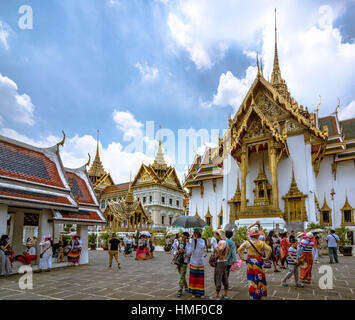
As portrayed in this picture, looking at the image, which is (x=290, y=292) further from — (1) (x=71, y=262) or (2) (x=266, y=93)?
A: (2) (x=266, y=93)

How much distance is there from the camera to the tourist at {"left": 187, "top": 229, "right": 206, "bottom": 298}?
5.36 meters

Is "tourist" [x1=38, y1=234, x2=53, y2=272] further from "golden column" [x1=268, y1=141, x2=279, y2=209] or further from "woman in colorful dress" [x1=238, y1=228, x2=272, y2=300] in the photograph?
"golden column" [x1=268, y1=141, x2=279, y2=209]

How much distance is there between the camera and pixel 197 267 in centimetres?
541

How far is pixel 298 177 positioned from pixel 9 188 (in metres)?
17.5

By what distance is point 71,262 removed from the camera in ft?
34.9

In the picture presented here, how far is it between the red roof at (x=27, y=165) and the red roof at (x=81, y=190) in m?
1.31

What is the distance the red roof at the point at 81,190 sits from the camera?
11.8 metres

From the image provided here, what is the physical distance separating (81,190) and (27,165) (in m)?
2.97

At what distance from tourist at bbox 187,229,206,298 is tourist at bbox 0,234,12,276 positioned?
5.42m

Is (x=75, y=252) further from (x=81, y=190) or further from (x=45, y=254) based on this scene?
(x=81, y=190)

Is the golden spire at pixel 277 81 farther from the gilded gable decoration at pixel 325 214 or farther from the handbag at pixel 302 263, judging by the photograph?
the handbag at pixel 302 263

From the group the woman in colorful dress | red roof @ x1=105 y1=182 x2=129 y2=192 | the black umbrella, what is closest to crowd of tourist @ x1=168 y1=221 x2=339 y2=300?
the woman in colorful dress
